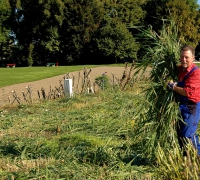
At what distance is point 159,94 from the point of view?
13.2 ft

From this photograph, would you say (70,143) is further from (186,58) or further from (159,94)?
(186,58)

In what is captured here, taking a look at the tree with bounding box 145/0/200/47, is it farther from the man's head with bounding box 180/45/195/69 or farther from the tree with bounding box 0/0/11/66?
the man's head with bounding box 180/45/195/69

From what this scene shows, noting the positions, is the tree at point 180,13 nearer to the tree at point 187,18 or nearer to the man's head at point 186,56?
the tree at point 187,18

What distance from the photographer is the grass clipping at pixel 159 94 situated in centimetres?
390

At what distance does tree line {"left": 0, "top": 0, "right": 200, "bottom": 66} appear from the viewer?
4772cm

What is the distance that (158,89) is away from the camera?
404cm

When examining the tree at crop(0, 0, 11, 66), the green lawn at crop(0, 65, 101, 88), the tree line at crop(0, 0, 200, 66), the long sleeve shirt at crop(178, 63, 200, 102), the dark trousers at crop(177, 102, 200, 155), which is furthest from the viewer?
the tree at crop(0, 0, 11, 66)

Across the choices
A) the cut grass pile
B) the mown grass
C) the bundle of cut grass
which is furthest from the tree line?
the bundle of cut grass

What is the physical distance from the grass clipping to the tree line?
4246cm

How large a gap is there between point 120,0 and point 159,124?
5076 cm

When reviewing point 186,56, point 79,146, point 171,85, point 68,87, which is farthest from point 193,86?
point 68,87

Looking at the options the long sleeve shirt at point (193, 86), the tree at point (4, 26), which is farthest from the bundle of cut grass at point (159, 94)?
the tree at point (4, 26)

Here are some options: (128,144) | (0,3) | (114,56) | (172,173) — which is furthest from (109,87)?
(0,3)

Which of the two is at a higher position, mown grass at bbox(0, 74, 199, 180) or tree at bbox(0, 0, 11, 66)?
tree at bbox(0, 0, 11, 66)
